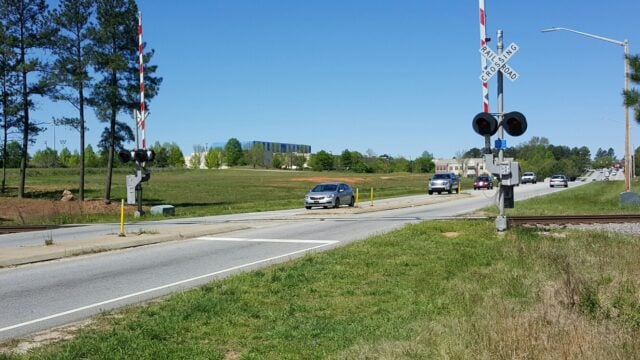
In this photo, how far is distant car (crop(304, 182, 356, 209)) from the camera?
117 feet

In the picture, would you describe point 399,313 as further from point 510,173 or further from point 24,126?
point 24,126

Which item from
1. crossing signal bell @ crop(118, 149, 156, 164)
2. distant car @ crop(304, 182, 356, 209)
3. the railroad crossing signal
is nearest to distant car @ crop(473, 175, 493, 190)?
distant car @ crop(304, 182, 356, 209)

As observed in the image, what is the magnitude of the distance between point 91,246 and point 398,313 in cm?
1000

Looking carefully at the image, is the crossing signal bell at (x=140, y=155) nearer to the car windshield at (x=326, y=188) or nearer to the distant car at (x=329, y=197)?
the distant car at (x=329, y=197)

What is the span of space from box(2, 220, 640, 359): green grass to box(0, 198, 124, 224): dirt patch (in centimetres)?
2389

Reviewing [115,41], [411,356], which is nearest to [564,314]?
[411,356]

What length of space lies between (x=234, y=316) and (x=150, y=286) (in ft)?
10.8

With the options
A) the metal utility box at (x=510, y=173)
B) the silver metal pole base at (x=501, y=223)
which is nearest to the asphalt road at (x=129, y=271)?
the silver metal pole base at (x=501, y=223)

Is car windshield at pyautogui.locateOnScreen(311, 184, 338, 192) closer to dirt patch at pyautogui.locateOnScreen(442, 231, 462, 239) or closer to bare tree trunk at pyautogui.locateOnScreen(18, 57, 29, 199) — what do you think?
bare tree trunk at pyautogui.locateOnScreen(18, 57, 29, 199)

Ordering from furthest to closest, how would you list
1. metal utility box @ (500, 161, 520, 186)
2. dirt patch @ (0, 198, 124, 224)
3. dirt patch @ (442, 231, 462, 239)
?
dirt patch @ (0, 198, 124, 224)
dirt patch @ (442, 231, 462, 239)
metal utility box @ (500, 161, 520, 186)

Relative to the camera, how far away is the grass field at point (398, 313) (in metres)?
5.62

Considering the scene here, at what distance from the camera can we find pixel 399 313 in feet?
24.8

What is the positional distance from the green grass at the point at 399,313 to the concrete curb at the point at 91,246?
18.0ft

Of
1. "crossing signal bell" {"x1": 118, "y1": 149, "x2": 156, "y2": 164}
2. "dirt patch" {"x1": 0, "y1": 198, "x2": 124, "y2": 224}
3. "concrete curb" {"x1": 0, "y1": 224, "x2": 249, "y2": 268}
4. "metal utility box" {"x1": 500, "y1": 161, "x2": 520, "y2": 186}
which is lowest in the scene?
"dirt patch" {"x1": 0, "y1": 198, "x2": 124, "y2": 224}
